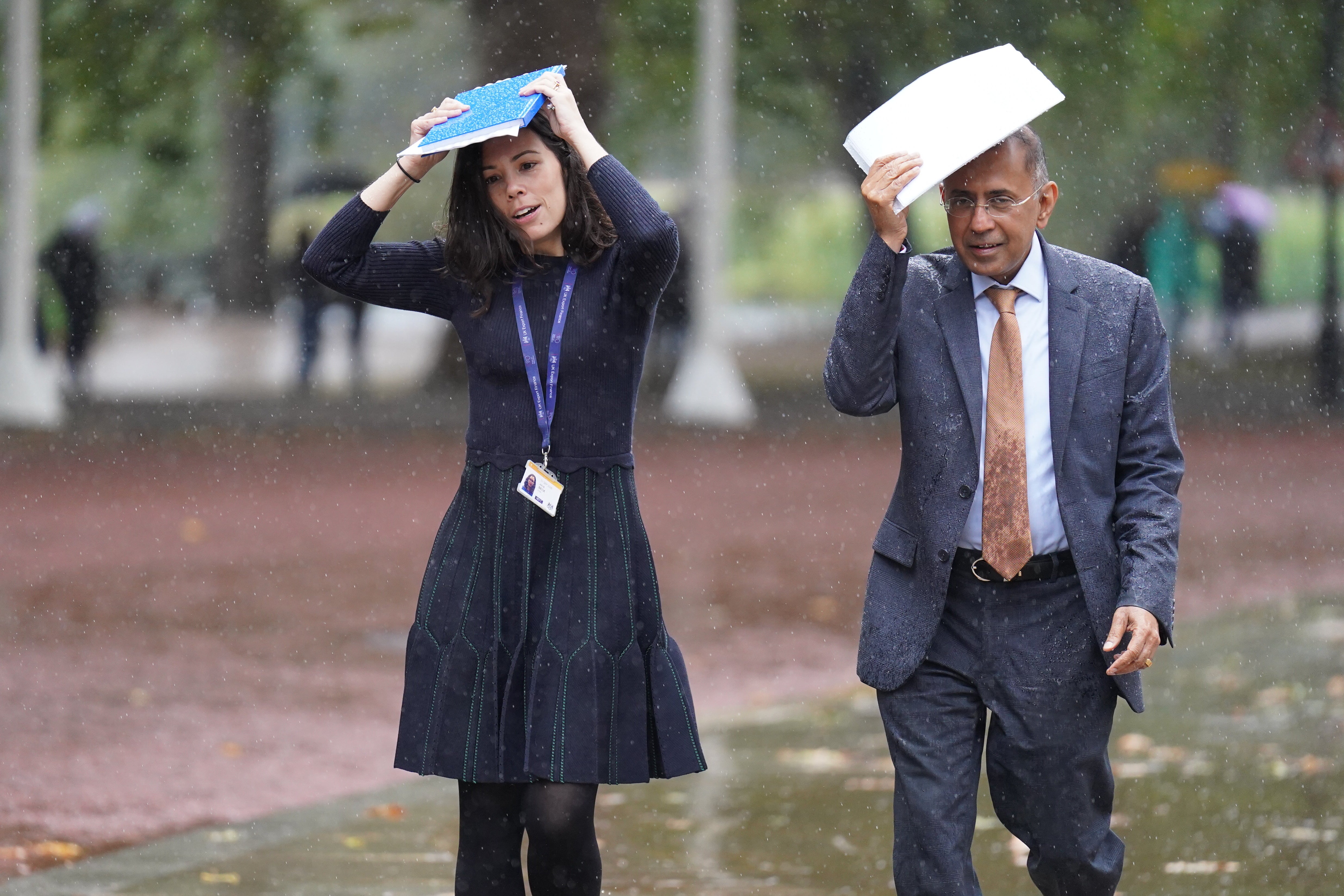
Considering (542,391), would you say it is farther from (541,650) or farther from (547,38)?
(547,38)

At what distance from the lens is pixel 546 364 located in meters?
4.02

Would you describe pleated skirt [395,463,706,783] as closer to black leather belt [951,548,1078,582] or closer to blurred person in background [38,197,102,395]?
black leather belt [951,548,1078,582]

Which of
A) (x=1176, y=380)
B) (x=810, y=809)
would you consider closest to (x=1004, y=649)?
(x=810, y=809)

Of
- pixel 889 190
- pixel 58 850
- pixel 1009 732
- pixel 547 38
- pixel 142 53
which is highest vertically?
pixel 142 53

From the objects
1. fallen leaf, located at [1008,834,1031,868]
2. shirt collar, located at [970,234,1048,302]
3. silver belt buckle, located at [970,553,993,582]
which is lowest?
fallen leaf, located at [1008,834,1031,868]

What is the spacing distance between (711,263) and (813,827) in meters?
15.0

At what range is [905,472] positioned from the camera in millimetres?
4004

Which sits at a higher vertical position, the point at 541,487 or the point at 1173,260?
the point at 1173,260

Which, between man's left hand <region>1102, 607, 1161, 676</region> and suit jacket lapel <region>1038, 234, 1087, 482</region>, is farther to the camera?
suit jacket lapel <region>1038, 234, 1087, 482</region>

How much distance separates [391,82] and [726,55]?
18542 mm

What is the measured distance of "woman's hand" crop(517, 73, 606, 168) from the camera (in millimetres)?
3979

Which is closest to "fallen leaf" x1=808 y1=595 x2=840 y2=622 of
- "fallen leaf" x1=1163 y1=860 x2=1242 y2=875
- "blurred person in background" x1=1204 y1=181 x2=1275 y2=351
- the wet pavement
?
the wet pavement

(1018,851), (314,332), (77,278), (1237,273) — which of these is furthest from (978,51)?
(1018,851)

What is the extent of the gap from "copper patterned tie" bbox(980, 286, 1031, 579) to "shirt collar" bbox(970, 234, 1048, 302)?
0.13 meters
